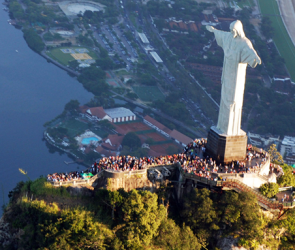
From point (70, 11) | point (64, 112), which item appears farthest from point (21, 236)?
point (70, 11)

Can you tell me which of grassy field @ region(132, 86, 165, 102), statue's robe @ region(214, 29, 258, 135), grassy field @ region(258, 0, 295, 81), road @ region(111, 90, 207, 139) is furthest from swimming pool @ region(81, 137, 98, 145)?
statue's robe @ region(214, 29, 258, 135)

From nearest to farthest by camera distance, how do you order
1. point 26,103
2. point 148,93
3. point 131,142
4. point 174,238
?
point 174,238 → point 131,142 → point 26,103 → point 148,93

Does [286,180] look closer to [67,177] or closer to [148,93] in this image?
[67,177]

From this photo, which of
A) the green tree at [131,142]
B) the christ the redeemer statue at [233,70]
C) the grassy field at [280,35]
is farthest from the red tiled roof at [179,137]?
the christ the redeemer statue at [233,70]

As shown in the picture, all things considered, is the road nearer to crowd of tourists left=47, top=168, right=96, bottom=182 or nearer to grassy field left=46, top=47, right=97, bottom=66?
grassy field left=46, top=47, right=97, bottom=66

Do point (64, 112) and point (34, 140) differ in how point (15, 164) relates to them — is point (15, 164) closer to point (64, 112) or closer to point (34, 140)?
point (34, 140)

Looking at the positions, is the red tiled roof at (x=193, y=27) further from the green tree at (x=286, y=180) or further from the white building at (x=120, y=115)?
the green tree at (x=286, y=180)

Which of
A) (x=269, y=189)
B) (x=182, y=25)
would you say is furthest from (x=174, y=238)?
(x=182, y=25)
